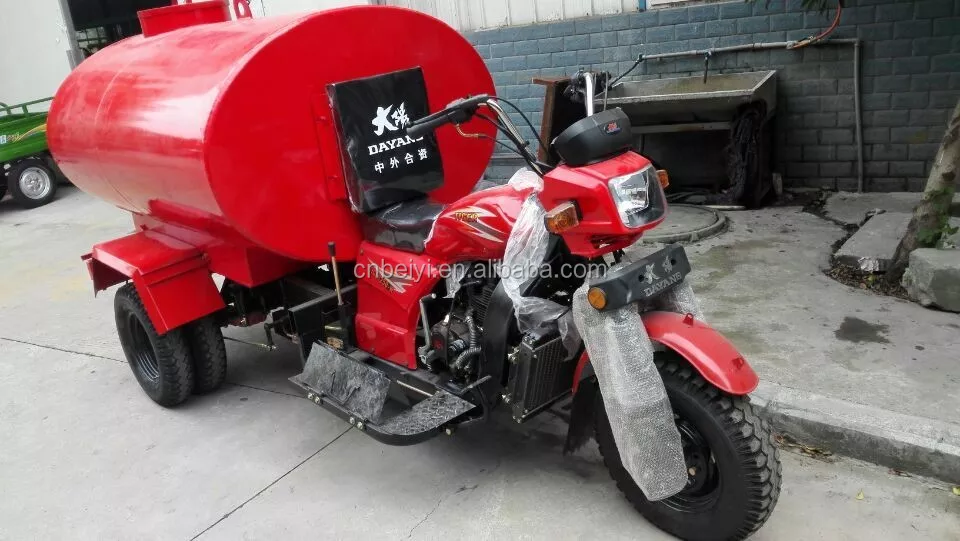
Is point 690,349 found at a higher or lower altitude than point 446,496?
higher

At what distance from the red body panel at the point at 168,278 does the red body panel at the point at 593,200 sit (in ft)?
7.47

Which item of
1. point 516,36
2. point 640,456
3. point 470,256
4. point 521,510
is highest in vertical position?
point 516,36

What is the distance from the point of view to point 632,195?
2.69 metres

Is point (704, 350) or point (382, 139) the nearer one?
point (704, 350)

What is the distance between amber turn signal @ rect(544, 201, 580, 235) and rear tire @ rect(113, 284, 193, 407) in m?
2.61

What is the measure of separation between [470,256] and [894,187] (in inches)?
201

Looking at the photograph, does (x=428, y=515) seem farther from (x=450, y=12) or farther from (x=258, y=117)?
(x=450, y=12)

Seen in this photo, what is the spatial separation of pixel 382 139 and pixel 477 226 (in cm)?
83

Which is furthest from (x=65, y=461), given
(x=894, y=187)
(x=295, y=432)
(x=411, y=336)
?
(x=894, y=187)

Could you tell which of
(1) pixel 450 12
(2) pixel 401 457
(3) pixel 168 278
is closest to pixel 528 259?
(2) pixel 401 457

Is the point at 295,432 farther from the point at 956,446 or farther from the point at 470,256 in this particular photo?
the point at 956,446

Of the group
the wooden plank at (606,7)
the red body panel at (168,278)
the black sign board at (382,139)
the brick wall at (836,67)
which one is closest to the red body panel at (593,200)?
the black sign board at (382,139)

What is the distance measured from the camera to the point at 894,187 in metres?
6.70

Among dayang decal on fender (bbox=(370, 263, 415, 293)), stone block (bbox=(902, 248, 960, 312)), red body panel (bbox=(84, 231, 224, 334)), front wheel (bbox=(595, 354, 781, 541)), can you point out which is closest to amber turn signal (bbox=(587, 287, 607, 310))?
front wheel (bbox=(595, 354, 781, 541))
